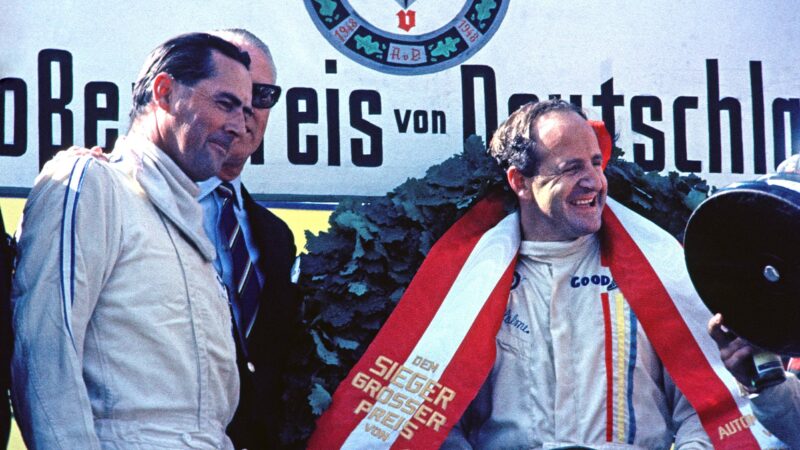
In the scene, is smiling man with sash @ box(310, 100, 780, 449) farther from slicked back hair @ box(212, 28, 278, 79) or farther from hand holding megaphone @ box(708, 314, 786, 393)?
slicked back hair @ box(212, 28, 278, 79)

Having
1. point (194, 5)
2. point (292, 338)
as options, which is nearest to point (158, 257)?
point (292, 338)

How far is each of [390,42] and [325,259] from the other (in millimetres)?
1004

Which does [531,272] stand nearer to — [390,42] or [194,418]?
[390,42]

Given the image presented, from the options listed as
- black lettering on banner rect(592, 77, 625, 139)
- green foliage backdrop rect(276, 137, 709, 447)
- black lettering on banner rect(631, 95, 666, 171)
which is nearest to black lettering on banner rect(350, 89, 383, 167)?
green foliage backdrop rect(276, 137, 709, 447)

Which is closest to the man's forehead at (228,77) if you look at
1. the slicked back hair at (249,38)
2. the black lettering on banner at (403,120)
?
the slicked back hair at (249,38)

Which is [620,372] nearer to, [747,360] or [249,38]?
[747,360]

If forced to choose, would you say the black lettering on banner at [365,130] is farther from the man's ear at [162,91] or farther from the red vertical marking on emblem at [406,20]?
the man's ear at [162,91]

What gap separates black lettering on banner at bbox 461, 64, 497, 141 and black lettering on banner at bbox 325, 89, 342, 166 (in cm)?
47

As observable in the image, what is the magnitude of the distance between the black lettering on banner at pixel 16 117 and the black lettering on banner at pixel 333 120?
3.49ft

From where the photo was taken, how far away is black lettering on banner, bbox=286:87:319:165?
468cm

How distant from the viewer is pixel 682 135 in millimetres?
4914

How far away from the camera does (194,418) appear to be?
113 inches

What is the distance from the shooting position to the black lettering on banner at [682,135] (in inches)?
193

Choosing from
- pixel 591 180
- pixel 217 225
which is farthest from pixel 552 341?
pixel 217 225
